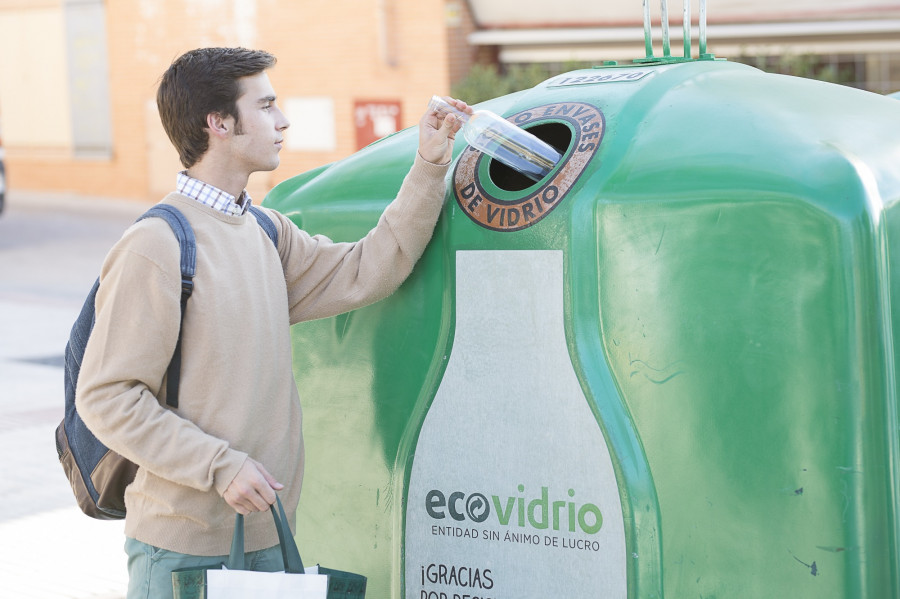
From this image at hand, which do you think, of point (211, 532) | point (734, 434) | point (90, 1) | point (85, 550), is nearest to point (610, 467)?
point (734, 434)

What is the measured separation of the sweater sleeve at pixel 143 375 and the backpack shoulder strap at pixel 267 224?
348 millimetres

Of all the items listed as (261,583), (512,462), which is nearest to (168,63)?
(512,462)

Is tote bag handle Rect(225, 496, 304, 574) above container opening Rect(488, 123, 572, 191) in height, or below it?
below

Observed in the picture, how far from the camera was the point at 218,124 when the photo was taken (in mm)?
2416

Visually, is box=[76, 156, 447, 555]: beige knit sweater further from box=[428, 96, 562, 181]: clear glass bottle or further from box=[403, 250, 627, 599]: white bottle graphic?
box=[403, 250, 627, 599]: white bottle graphic

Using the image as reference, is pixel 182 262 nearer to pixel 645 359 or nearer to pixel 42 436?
pixel 645 359

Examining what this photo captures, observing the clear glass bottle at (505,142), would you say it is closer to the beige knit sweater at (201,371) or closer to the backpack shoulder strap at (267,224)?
the beige knit sweater at (201,371)

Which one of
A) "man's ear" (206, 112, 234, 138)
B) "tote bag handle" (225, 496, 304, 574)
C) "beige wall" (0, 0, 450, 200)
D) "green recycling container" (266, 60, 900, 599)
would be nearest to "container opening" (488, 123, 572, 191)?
"green recycling container" (266, 60, 900, 599)

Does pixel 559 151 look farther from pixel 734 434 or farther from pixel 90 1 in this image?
pixel 90 1

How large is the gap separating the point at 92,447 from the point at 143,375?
1.00ft

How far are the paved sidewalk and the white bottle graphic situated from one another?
1.82 meters

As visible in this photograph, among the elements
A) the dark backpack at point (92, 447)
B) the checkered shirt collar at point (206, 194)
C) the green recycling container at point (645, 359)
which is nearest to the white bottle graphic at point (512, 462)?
the green recycling container at point (645, 359)

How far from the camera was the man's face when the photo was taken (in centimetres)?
243

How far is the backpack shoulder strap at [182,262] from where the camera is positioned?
2311 mm
